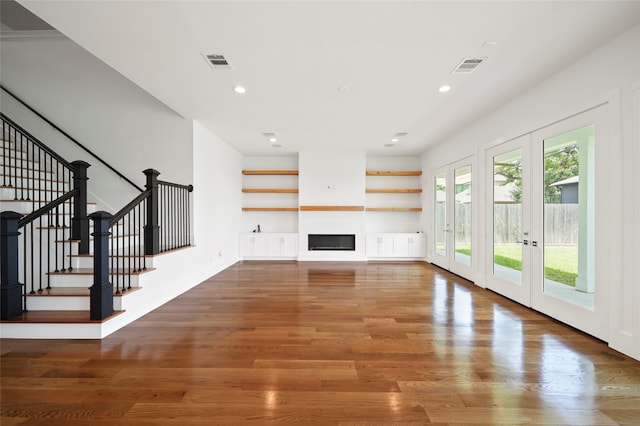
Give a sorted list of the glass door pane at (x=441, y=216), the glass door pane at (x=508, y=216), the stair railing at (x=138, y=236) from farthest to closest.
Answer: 1. the glass door pane at (x=441, y=216)
2. the glass door pane at (x=508, y=216)
3. the stair railing at (x=138, y=236)

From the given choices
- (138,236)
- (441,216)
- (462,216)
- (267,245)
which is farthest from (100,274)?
(441,216)

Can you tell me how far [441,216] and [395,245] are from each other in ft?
4.75

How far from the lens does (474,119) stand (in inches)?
184

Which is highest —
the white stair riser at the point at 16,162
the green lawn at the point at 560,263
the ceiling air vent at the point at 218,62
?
the ceiling air vent at the point at 218,62

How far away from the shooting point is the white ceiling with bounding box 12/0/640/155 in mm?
2123

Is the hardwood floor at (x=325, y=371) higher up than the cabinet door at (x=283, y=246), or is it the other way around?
the cabinet door at (x=283, y=246)

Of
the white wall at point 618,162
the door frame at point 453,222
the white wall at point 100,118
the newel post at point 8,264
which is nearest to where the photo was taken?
the white wall at point 618,162

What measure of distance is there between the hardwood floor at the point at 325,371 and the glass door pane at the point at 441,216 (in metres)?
2.81

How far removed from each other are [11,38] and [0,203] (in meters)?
3.00

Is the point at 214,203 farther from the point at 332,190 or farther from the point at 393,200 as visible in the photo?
the point at 393,200

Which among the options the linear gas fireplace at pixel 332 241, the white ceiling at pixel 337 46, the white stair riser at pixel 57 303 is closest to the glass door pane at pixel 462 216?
the white ceiling at pixel 337 46

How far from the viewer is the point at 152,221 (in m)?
3.66

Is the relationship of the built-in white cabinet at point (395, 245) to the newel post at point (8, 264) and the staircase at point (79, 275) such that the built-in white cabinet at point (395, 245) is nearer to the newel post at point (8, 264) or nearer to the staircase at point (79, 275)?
the staircase at point (79, 275)

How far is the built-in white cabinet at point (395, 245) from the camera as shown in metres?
7.22
